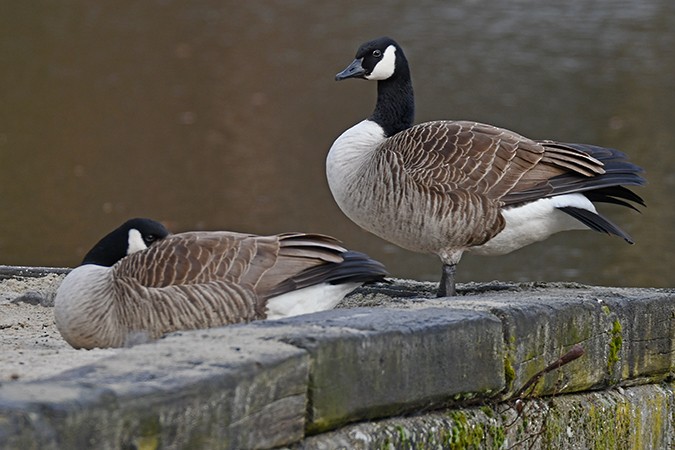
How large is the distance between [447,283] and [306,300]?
1.24 meters

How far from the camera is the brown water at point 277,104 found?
43.4ft

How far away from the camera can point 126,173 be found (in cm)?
1583

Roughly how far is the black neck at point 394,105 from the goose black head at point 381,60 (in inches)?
1.5

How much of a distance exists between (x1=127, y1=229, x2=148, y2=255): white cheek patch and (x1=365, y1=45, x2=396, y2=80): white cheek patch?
198cm

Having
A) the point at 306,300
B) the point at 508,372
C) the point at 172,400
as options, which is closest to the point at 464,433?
the point at 508,372

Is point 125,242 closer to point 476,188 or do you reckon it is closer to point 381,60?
point 476,188

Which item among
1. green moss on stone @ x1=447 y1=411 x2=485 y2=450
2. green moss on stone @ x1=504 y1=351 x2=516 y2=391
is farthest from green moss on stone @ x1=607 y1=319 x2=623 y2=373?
green moss on stone @ x1=447 y1=411 x2=485 y2=450

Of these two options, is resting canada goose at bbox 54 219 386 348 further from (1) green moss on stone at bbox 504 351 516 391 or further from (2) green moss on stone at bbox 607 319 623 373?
(2) green moss on stone at bbox 607 319 623 373

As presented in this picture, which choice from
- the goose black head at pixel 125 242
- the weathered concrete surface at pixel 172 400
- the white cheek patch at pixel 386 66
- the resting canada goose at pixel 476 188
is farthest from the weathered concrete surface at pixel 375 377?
the white cheek patch at pixel 386 66

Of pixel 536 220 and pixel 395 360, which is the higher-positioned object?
pixel 536 220

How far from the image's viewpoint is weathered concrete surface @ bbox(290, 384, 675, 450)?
13.1 feet

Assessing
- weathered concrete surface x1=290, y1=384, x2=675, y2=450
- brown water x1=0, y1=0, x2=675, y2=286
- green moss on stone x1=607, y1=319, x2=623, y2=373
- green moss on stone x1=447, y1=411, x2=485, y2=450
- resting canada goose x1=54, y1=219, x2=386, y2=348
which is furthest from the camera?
brown water x1=0, y1=0, x2=675, y2=286

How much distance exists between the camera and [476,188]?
575 centimetres

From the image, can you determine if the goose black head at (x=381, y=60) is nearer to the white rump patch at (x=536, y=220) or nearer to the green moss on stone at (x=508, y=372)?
the white rump patch at (x=536, y=220)
